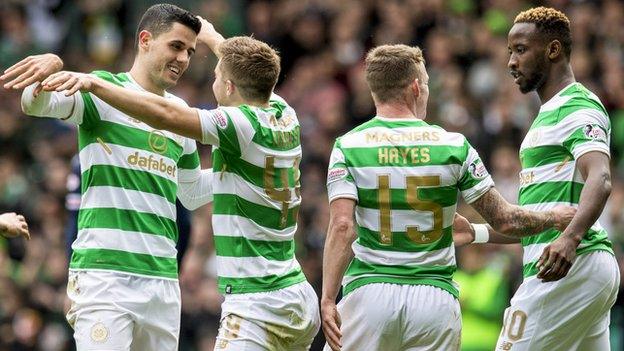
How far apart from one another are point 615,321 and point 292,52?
7.02 m

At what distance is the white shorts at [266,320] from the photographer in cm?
762

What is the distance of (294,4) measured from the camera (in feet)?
62.4

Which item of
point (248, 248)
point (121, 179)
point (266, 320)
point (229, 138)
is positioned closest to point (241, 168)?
point (229, 138)

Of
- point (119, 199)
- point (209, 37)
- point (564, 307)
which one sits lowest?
point (564, 307)

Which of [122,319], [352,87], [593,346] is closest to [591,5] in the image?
[352,87]

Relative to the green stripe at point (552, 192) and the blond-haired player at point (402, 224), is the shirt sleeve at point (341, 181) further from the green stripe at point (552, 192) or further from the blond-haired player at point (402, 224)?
the green stripe at point (552, 192)

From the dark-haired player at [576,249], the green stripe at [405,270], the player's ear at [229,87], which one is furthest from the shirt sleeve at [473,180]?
the player's ear at [229,87]

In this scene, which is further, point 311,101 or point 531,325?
point 311,101

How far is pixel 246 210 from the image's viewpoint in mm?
7770

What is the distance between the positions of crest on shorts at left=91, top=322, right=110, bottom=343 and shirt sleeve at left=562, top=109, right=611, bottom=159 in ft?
9.91

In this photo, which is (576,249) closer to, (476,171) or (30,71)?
A: (476,171)

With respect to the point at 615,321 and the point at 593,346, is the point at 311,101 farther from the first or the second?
the point at 593,346

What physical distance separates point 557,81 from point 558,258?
1320 millimetres

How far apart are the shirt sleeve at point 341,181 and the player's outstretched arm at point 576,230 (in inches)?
47.2
